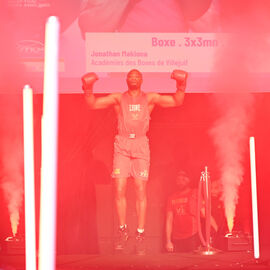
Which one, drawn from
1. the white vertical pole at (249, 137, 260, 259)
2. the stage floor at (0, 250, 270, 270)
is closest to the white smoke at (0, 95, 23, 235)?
the stage floor at (0, 250, 270, 270)

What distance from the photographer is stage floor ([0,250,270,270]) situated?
12.7 ft

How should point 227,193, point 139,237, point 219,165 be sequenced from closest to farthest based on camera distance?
1. point 139,237
2. point 227,193
3. point 219,165

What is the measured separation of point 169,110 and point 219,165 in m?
0.76

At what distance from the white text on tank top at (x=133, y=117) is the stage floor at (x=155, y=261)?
1.06 metres

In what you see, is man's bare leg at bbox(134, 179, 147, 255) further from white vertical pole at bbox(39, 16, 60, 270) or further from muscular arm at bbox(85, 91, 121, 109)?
white vertical pole at bbox(39, 16, 60, 270)

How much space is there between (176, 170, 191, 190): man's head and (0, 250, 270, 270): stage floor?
2.40 ft

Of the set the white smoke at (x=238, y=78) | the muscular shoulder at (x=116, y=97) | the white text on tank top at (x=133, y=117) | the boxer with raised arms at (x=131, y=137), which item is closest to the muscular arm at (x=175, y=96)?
the boxer with raised arms at (x=131, y=137)

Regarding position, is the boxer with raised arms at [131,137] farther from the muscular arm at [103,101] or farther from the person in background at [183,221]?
the person in background at [183,221]

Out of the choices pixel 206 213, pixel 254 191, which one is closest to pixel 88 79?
pixel 206 213

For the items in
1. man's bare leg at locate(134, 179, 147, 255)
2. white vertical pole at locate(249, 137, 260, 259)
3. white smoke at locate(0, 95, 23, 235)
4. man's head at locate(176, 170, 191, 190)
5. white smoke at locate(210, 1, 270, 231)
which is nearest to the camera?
white vertical pole at locate(249, 137, 260, 259)

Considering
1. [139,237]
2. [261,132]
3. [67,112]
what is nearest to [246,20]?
[261,132]

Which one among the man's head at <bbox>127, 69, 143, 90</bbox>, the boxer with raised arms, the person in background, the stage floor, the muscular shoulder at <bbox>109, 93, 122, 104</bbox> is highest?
the man's head at <bbox>127, 69, 143, 90</bbox>

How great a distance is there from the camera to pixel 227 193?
5039 mm

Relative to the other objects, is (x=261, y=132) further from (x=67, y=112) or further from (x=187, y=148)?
(x=67, y=112)
